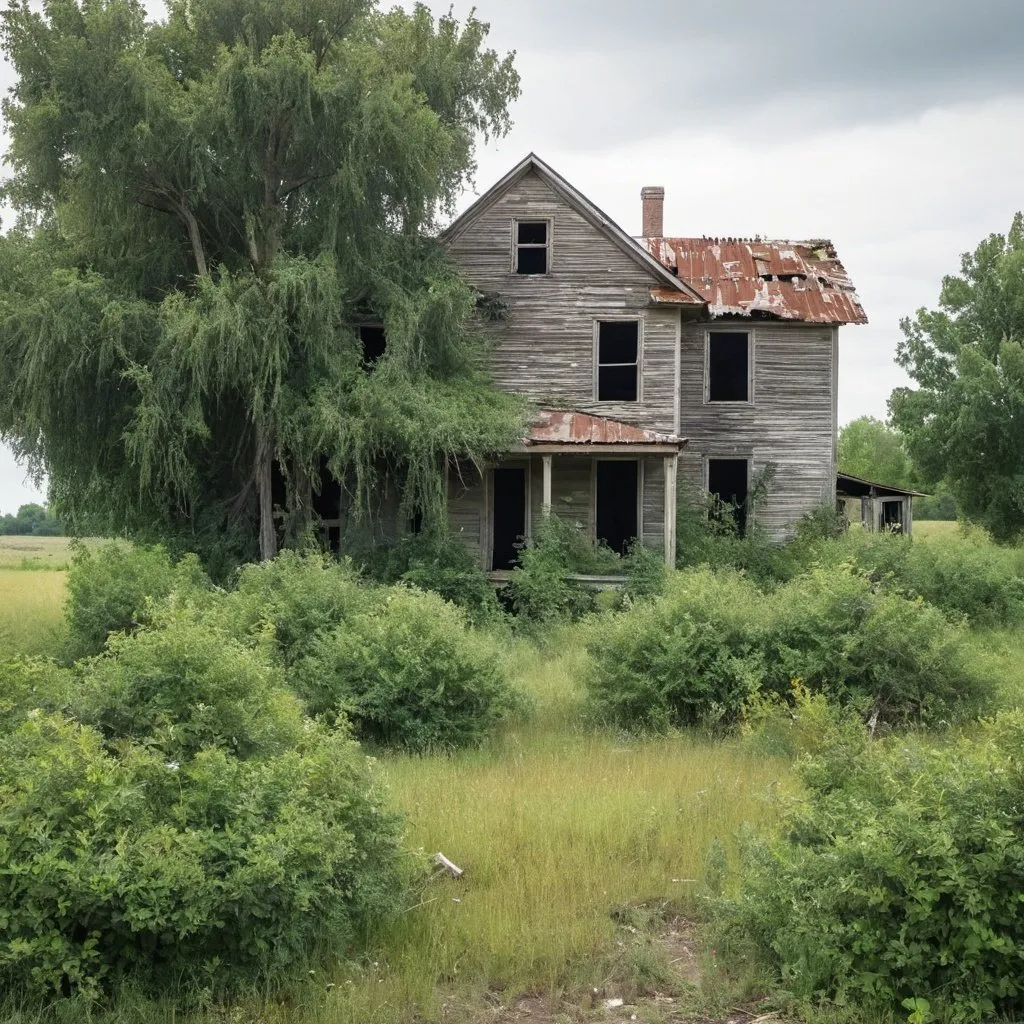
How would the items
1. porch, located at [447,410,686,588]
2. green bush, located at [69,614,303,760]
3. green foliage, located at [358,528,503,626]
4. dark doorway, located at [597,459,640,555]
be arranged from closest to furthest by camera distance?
green bush, located at [69,614,303,760]
green foliage, located at [358,528,503,626]
porch, located at [447,410,686,588]
dark doorway, located at [597,459,640,555]

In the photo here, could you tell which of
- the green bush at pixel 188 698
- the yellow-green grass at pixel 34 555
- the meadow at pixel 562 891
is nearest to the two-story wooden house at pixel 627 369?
the meadow at pixel 562 891

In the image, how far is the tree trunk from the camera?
2084 cm

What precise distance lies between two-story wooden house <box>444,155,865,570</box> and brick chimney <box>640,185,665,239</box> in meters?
3.00

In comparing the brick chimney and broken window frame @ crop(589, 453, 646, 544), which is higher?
the brick chimney

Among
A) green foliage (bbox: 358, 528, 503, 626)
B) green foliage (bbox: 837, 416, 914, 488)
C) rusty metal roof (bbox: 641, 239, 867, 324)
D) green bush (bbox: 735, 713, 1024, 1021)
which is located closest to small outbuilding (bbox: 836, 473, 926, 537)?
rusty metal roof (bbox: 641, 239, 867, 324)

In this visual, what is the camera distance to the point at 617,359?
24.5 meters

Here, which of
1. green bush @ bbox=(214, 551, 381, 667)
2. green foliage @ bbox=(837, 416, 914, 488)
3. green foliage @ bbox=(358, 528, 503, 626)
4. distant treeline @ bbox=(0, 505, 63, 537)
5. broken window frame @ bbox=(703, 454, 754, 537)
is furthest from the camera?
distant treeline @ bbox=(0, 505, 63, 537)

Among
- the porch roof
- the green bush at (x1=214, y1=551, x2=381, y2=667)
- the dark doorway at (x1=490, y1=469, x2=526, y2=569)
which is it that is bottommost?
the green bush at (x1=214, y1=551, x2=381, y2=667)

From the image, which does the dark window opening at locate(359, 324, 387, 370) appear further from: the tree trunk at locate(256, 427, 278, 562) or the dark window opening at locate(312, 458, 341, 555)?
the tree trunk at locate(256, 427, 278, 562)

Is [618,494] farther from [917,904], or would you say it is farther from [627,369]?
[917,904]

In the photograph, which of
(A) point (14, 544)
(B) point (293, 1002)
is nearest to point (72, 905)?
(B) point (293, 1002)

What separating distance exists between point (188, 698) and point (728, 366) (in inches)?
815

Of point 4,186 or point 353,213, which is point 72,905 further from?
point 4,186

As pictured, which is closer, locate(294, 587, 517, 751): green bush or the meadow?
the meadow
